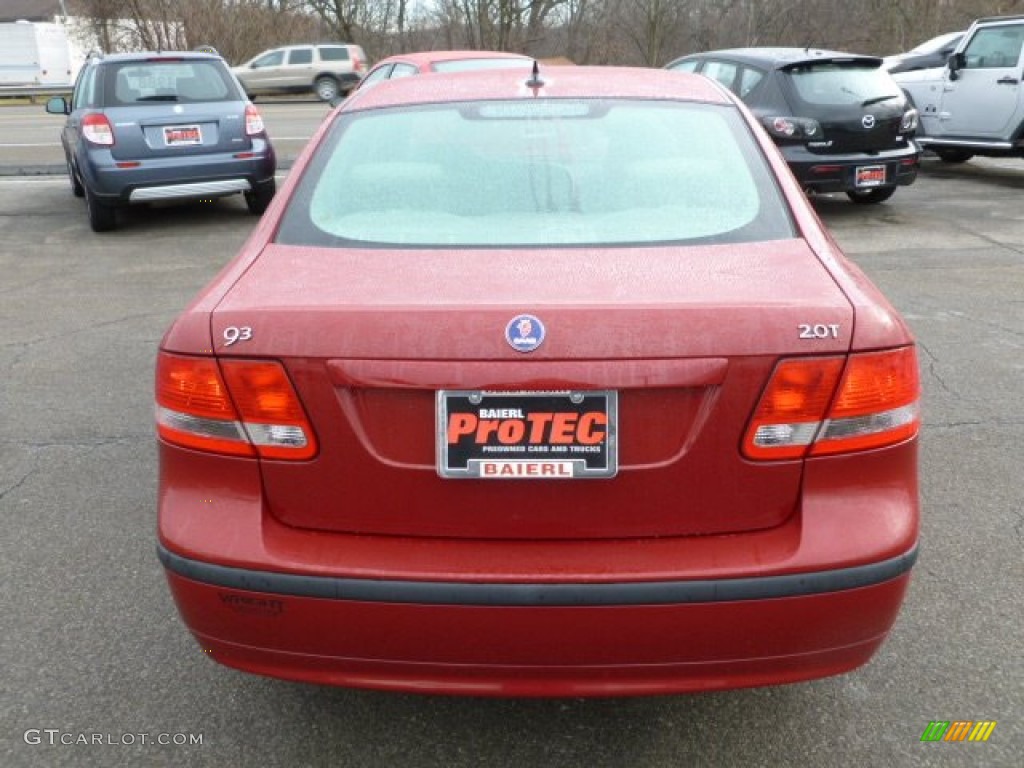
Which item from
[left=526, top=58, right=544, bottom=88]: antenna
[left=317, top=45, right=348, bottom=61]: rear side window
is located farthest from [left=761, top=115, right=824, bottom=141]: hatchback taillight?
[left=317, top=45, right=348, bottom=61]: rear side window

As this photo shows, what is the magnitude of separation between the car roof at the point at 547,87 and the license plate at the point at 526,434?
1424 mm

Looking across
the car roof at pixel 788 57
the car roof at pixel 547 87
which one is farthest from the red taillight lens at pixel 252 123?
the car roof at pixel 547 87

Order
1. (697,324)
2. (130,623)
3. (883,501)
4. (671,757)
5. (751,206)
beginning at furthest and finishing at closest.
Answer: (130,623), (751,206), (671,757), (883,501), (697,324)

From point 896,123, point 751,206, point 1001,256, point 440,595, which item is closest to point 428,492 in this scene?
point 440,595

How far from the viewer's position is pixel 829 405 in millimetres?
1967

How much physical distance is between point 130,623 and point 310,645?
1.20 metres

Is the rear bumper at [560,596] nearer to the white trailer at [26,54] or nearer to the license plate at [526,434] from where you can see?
the license plate at [526,434]

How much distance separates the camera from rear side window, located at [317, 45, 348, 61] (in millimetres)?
29781

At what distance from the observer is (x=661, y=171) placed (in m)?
2.69

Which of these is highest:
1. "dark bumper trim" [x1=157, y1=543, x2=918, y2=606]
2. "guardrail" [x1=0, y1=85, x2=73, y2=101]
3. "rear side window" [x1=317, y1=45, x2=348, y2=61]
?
"dark bumper trim" [x1=157, y1=543, x2=918, y2=606]

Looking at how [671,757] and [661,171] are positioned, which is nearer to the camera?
[671,757]

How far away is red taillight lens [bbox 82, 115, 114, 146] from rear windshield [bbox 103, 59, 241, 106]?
0.85 ft

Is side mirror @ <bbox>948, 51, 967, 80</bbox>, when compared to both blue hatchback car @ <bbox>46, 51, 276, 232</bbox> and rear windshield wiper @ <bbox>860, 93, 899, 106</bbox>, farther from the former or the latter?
blue hatchback car @ <bbox>46, 51, 276, 232</bbox>

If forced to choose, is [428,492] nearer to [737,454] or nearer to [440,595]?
[440,595]
